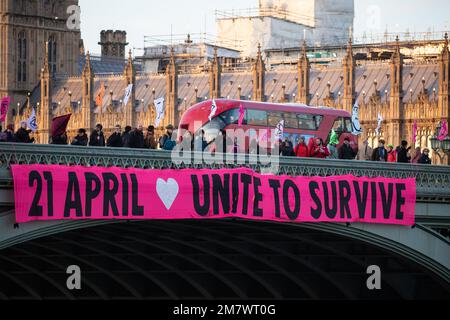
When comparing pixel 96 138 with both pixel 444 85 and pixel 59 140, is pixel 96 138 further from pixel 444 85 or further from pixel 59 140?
pixel 444 85

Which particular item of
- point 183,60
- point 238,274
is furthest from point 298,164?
point 183,60

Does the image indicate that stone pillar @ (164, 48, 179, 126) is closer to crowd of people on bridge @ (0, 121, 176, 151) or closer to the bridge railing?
the bridge railing

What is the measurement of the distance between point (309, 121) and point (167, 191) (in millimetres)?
28224

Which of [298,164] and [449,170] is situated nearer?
[298,164]

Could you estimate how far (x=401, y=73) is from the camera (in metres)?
122

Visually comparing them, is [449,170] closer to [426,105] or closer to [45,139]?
[426,105]

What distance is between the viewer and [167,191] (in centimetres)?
5091

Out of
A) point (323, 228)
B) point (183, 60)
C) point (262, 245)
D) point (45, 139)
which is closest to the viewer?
point (323, 228)

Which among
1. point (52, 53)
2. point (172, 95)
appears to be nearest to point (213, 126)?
point (172, 95)

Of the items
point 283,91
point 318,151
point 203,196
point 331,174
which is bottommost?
point 203,196

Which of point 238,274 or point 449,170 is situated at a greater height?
point 449,170

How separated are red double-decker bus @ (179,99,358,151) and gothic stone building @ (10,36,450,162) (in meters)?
39.5

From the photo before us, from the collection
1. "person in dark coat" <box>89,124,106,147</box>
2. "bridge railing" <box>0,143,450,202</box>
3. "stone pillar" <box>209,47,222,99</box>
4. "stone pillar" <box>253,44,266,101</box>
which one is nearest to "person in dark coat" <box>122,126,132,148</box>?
"person in dark coat" <box>89,124,106,147</box>
